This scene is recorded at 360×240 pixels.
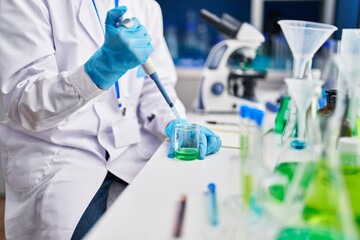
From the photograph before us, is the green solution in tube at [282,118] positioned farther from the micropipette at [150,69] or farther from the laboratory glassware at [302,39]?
the micropipette at [150,69]

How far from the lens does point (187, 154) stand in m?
1.05

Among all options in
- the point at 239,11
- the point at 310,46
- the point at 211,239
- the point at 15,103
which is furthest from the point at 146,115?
the point at 239,11

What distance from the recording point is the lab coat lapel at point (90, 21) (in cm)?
125

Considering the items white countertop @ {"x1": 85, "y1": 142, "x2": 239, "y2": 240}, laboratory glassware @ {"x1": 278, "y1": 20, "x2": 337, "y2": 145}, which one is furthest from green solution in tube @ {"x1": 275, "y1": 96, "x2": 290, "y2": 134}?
white countertop @ {"x1": 85, "y1": 142, "x2": 239, "y2": 240}

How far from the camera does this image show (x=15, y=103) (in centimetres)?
112

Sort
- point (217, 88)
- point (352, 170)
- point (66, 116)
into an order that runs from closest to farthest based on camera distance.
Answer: point (352, 170)
point (66, 116)
point (217, 88)

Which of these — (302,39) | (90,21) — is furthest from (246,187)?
(90,21)

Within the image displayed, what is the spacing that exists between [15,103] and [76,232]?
40 cm

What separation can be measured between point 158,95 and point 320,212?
92 centimetres

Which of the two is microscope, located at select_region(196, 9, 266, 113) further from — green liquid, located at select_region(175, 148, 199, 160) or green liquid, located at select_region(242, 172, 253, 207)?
green liquid, located at select_region(242, 172, 253, 207)

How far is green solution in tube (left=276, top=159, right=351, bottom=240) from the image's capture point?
1.98 feet

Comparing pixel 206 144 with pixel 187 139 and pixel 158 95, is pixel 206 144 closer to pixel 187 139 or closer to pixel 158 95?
pixel 187 139

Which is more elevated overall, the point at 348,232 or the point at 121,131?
the point at 348,232

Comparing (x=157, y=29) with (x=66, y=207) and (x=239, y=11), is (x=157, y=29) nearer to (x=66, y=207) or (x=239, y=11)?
(x=66, y=207)
